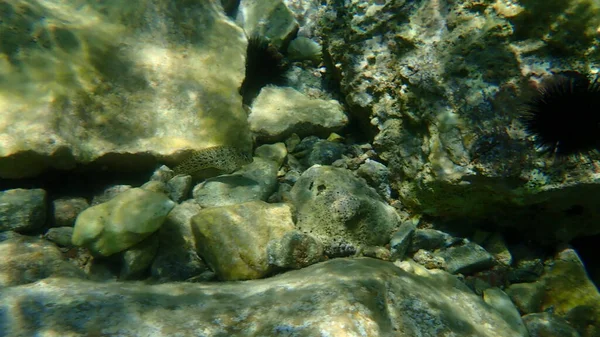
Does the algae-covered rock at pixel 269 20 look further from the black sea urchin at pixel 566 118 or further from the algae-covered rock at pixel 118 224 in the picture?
the black sea urchin at pixel 566 118

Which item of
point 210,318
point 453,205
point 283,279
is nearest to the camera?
point 210,318

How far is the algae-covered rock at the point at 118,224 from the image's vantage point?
266cm

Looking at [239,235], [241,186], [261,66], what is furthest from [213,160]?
[261,66]

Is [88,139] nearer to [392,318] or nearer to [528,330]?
[392,318]

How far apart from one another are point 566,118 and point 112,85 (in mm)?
3782

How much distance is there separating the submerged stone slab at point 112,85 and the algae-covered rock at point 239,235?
0.94 m

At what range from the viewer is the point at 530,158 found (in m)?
2.71

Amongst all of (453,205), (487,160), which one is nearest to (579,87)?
(487,160)

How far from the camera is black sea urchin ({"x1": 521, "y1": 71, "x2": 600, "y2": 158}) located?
2529 mm

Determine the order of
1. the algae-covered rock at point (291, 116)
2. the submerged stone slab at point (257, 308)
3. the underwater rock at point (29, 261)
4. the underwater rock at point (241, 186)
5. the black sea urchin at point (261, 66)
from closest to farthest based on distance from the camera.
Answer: the submerged stone slab at point (257, 308) < the underwater rock at point (29, 261) < the underwater rock at point (241, 186) < the algae-covered rock at point (291, 116) < the black sea urchin at point (261, 66)

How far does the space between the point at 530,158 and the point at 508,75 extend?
0.70 m

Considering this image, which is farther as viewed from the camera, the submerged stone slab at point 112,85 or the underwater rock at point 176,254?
the submerged stone slab at point 112,85

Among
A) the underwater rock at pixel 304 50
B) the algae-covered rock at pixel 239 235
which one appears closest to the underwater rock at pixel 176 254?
the algae-covered rock at pixel 239 235

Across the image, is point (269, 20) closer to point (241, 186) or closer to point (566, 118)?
point (241, 186)
